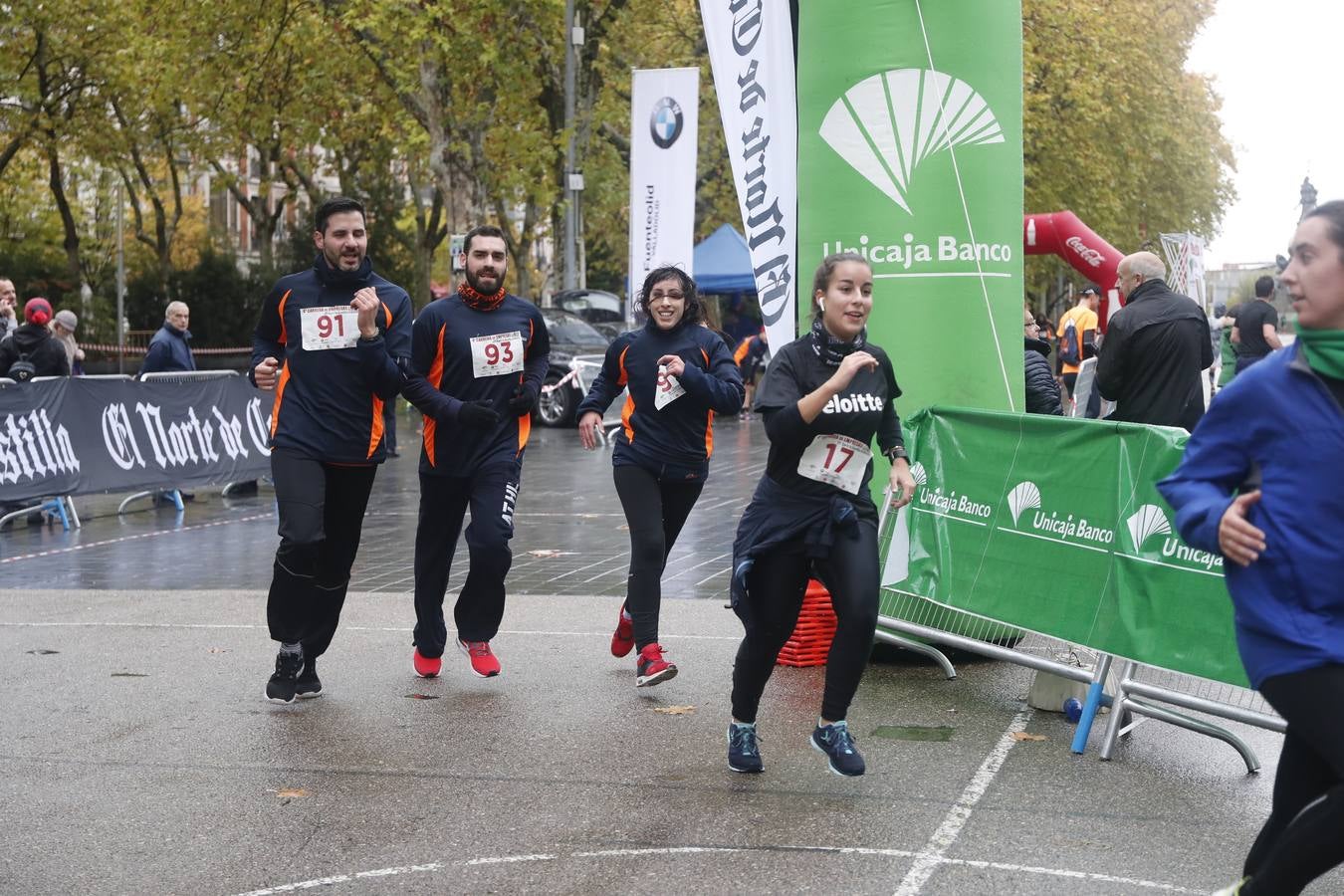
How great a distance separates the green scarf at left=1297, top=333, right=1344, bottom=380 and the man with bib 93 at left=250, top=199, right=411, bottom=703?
4.12m

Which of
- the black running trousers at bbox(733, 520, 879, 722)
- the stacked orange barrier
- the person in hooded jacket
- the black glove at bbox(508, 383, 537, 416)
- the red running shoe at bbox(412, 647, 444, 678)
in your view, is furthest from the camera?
the person in hooded jacket

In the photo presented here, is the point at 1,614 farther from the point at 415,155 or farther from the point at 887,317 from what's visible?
the point at 415,155

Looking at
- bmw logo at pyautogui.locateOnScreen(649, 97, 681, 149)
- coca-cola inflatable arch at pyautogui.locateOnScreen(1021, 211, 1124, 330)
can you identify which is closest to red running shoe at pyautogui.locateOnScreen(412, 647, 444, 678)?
bmw logo at pyautogui.locateOnScreen(649, 97, 681, 149)

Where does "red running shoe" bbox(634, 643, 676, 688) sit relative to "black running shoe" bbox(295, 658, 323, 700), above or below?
above

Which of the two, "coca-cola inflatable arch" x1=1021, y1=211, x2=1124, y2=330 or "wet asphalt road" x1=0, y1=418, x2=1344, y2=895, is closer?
"wet asphalt road" x1=0, y1=418, x2=1344, y2=895

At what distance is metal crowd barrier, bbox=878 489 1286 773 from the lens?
5973 millimetres

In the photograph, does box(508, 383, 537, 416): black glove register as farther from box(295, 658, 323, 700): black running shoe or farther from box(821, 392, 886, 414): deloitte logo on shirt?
box(821, 392, 886, 414): deloitte logo on shirt

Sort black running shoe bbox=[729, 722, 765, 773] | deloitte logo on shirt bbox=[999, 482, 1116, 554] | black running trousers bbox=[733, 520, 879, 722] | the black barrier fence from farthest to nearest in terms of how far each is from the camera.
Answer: the black barrier fence < deloitte logo on shirt bbox=[999, 482, 1116, 554] < black running shoe bbox=[729, 722, 765, 773] < black running trousers bbox=[733, 520, 879, 722]

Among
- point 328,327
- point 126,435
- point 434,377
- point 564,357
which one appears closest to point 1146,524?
point 434,377

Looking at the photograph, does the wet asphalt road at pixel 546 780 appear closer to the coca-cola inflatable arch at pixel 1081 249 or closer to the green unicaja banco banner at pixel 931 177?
the green unicaja banco banner at pixel 931 177

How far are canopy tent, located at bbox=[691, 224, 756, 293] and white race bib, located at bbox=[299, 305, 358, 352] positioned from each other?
2885 centimetres

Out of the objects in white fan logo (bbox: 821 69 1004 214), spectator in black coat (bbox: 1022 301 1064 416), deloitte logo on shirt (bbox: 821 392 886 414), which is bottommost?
spectator in black coat (bbox: 1022 301 1064 416)

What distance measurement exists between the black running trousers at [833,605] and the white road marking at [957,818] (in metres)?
0.49

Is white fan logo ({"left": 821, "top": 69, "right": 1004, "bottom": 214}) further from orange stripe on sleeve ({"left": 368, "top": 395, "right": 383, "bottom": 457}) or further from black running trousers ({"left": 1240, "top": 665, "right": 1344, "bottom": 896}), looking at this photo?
black running trousers ({"left": 1240, "top": 665, "right": 1344, "bottom": 896})
